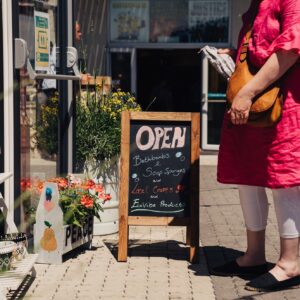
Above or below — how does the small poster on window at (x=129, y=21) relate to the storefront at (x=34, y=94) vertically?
above

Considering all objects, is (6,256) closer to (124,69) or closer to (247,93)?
(247,93)

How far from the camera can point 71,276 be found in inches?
187

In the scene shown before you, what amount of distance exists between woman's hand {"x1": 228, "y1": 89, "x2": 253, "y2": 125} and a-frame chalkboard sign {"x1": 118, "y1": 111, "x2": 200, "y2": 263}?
0.91 metres

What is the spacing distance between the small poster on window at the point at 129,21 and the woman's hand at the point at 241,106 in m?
8.84

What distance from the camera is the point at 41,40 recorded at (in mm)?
5367

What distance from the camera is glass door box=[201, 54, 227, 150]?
41.7 feet

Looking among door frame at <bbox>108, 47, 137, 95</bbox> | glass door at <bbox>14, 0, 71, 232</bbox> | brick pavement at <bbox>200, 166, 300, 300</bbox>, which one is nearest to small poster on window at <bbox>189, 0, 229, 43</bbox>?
door frame at <bbox>108, 47, 137, 95</bbox>

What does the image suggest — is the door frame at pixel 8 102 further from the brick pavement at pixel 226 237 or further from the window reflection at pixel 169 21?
the window reflection at pixel 169 21

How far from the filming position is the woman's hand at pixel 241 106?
425 centimetres

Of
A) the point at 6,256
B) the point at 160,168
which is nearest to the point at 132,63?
the point at 160,168

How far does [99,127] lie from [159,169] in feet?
3.18

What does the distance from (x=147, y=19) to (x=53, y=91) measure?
24.2ft

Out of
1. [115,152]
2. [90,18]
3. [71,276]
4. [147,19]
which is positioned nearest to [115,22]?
[147,19]

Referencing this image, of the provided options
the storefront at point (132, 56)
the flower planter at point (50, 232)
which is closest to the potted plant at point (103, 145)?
the storefront at point (132, 56)
